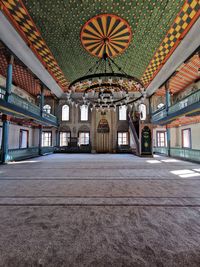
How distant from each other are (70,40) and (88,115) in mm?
7706

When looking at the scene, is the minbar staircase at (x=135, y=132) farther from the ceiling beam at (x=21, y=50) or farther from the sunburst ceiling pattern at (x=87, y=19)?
the ceiling beam at (x=21, y=50)

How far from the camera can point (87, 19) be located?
194 inches

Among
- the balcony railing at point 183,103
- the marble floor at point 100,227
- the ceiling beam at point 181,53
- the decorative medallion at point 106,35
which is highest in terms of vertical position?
the decorative medallion at point 106,35

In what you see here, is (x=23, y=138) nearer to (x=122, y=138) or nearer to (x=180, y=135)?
(x=122, y=138)

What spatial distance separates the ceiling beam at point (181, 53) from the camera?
5.35m

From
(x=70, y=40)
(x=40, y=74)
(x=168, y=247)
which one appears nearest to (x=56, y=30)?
(x=70, y=40)

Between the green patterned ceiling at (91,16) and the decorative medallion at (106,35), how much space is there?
0.59 ft

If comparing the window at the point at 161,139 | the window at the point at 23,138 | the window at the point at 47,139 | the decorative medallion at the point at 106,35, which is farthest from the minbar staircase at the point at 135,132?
the window at the point at 23,138

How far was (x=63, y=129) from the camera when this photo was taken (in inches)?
513

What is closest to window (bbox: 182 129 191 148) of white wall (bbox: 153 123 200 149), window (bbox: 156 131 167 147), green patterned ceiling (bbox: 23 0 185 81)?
white wall (bbox: 153 123 200 149)

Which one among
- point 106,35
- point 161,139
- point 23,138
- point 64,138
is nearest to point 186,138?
point 161,139

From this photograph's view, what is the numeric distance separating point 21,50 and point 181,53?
7745 mm

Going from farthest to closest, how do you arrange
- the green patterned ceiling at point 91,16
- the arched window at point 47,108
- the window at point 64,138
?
the arched window at point 47,108, the window at point 64,138, the green patterned ceiling at point 91,16

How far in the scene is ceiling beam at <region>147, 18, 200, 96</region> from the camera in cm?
535
